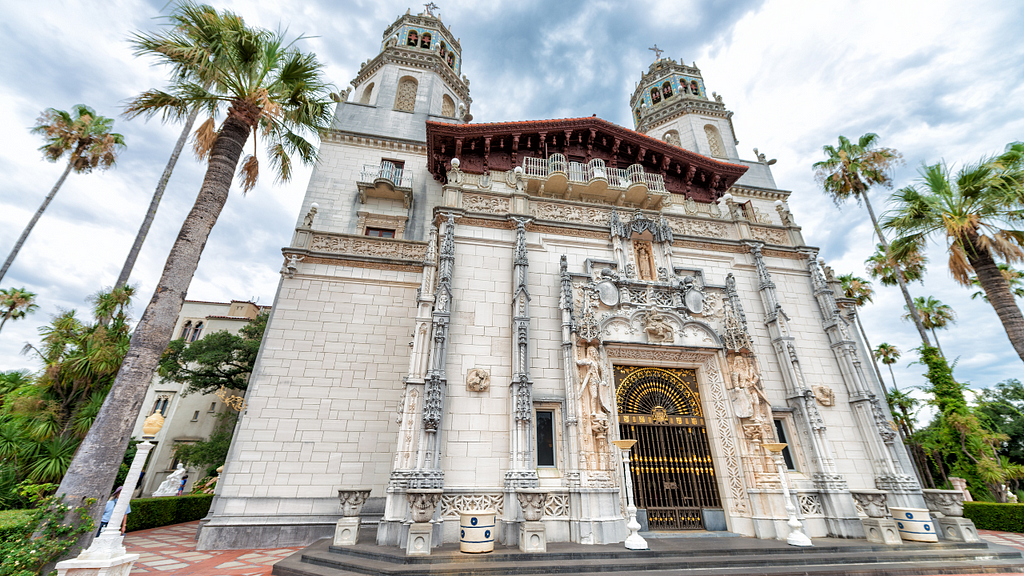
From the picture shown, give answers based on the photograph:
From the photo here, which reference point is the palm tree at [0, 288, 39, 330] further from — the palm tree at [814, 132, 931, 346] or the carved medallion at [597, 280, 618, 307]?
the palm tree at [814, 132, 931, 346]

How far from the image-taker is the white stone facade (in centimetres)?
961

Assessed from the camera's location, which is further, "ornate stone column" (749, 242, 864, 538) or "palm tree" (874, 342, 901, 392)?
"palm tree" (874, 342, 901, 392)

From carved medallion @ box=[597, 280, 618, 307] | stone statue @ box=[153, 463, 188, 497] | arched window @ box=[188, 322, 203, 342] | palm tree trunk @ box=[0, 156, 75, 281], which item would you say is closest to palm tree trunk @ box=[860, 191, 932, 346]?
carved medallion @ box=[597, 280, 618, 307]

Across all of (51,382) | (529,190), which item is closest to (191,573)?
(51,382)

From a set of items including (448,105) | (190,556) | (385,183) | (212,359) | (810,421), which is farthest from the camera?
(448,105)

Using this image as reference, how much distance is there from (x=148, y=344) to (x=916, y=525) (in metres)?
16.7

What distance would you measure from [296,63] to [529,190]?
801 centimetres

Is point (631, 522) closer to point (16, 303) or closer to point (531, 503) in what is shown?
point (531, 503)

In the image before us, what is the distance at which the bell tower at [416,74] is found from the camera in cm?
2038

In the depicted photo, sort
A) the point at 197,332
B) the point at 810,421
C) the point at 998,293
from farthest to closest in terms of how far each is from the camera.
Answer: the point at 197,332
the point at 998,293
the point at 810,421

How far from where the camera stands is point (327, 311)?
13.1m

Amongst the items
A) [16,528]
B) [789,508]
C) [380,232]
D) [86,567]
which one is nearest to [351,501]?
[86,567]

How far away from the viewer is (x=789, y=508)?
30.2 feet

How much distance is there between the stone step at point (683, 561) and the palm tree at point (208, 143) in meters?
3.73
